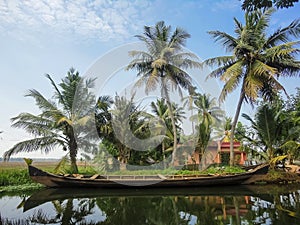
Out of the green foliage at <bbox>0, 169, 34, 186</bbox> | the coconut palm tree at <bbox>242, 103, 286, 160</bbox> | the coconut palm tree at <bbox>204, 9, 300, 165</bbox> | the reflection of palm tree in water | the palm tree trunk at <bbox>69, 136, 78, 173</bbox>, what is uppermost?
the coconut palm tree at <bbox>204, 9, 300, 165</bbox>

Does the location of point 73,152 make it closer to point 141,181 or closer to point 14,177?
point 14,177

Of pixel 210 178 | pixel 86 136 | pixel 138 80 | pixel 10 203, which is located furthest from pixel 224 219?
pixel 138 80

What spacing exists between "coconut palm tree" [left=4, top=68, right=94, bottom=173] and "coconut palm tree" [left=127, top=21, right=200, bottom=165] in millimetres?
2722

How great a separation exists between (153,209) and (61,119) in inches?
251

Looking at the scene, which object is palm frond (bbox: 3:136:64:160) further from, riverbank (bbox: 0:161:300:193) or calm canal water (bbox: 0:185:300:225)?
calm canal water (bbox: 0:185:300:225)

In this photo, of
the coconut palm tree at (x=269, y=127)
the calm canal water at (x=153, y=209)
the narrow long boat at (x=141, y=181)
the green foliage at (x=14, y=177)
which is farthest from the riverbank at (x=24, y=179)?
the calm canal water at (x=153, y=209)

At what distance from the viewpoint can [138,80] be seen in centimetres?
1341

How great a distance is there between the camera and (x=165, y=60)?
1295 centimetres

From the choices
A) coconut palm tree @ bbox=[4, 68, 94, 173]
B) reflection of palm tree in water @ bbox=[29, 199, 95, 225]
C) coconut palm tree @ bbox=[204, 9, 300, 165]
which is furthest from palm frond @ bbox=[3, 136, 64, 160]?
coconut palm tree @ bbox=[204, 9, 300, 165]

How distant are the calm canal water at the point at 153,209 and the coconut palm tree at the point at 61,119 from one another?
3.37m

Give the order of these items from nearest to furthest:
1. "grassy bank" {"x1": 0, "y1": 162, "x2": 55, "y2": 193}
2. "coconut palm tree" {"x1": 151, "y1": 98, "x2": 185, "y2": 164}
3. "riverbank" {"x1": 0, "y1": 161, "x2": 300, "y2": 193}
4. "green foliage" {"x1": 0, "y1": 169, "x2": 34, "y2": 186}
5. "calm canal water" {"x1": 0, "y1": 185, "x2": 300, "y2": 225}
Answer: "calm canal water" {"x1": 0, "y1": 185, "x2": 300, "y2": 225} < "grassy bank" {"x1": 0, "y1": 162, "x2": 55, "y2": 193} < "riverbank" {"x1": 0, "y1": 161, "x2": 300, "y2": 193} < "green foliage" {"x1": 0, "y1": 169, "x2": 34, "y2": 186} < "coconut palm tree" {"x1": 151, "y1": 98, "x2": 185, "y2": 164}

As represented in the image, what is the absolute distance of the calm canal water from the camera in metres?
4.92

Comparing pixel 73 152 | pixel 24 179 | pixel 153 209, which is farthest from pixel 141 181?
pixel 24 179

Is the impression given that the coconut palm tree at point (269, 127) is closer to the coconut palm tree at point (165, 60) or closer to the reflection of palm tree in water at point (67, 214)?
the coconut palm tree at point (165, 60)
